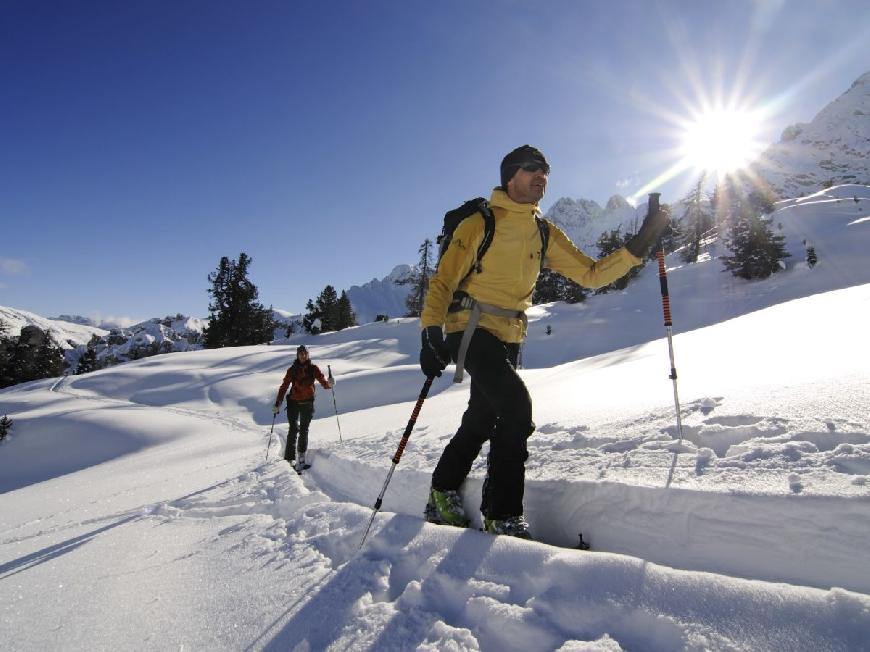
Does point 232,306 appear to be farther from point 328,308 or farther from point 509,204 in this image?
point 509,204

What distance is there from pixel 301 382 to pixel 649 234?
271 inches

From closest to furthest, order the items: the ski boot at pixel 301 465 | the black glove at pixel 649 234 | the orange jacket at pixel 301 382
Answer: the black glove at pixel 649 234, the ski boot at pixel 301 465, the orange jacket at pixel 301 382

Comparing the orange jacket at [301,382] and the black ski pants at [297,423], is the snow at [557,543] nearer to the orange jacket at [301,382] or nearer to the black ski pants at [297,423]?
the black ski pants at [297,423]

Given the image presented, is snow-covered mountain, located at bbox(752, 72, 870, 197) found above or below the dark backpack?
above

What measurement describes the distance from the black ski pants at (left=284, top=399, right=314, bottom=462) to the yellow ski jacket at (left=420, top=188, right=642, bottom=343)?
576 centimetres

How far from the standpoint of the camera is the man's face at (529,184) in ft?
10.5

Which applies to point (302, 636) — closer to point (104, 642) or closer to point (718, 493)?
point (104, 642)

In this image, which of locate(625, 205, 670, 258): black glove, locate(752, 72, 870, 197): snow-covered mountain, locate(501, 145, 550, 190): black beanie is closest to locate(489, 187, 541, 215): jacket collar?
locate(501, 145, 550, 190): black beanie

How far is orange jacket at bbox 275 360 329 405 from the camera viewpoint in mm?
8469

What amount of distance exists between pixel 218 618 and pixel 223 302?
1707 inches

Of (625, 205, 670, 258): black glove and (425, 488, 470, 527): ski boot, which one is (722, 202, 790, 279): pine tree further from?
(425, 488, 470, 527): ski boot

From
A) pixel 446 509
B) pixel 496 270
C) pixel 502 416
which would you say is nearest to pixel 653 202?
pixel 496 270

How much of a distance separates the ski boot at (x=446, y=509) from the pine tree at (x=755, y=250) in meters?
29.8

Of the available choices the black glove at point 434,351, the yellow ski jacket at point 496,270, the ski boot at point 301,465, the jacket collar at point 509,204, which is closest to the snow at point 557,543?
the ski boot at point 301,465
